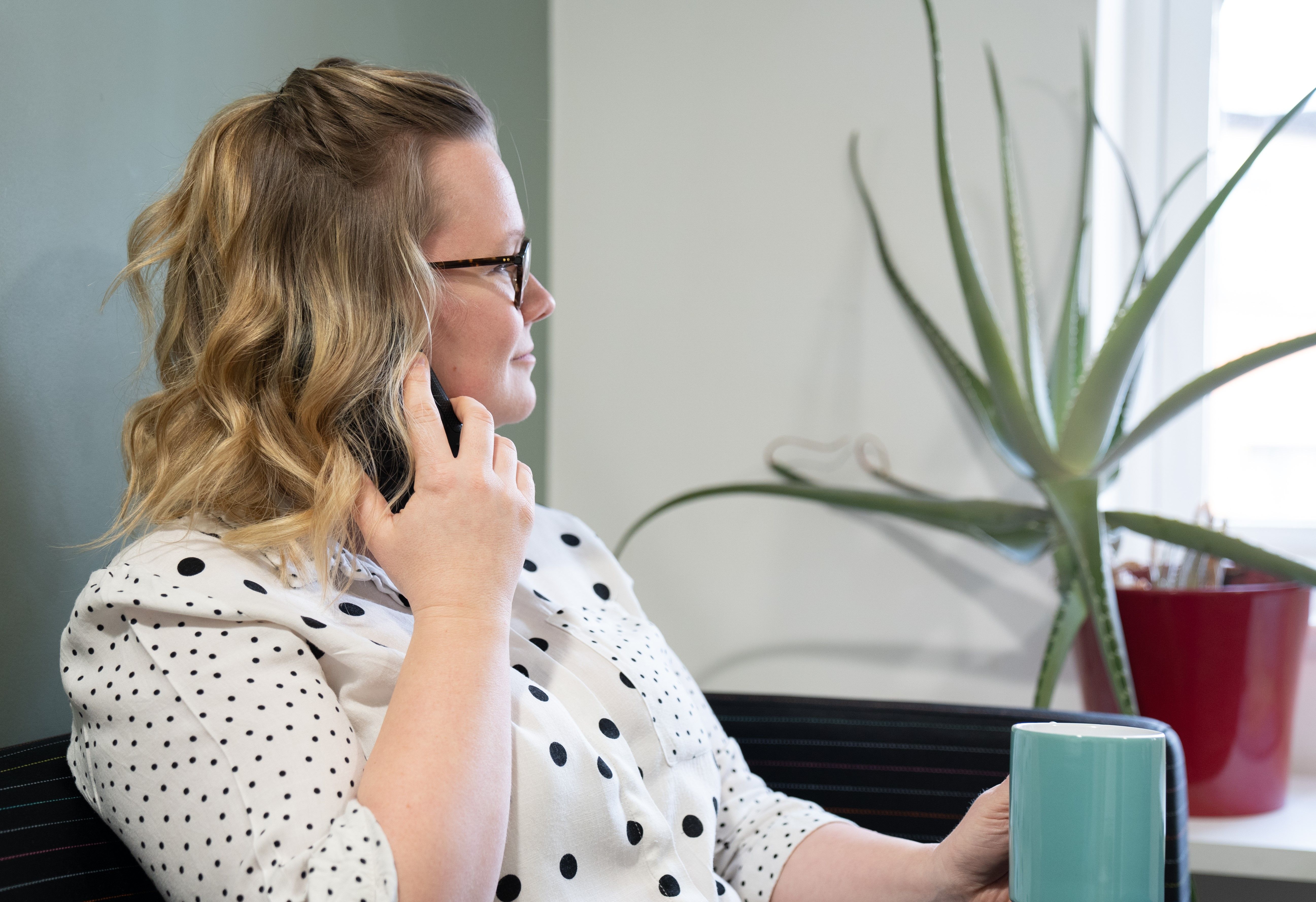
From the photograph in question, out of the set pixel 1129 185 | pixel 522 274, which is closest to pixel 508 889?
pixel 522 274

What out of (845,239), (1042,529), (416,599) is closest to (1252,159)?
(1042,529)

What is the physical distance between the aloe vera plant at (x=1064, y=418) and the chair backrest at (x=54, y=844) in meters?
0.87

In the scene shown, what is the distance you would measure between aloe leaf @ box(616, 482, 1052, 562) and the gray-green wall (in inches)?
29.3

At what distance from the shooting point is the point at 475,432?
759mm

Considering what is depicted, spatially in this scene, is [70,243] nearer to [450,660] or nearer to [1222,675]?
[450,660]

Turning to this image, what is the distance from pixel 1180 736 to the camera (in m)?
1.33

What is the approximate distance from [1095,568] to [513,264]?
0.80m

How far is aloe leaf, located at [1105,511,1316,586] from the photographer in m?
1.17

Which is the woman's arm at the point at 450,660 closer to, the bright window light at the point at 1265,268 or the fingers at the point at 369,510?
the fingers at the point at 369,510

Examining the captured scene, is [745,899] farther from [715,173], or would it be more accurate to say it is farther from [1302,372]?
[1302,372]

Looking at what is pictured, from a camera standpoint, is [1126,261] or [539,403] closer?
[1126,261]

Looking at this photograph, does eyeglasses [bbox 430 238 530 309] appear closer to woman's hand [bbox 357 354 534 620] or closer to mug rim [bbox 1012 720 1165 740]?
woman's hand [bbox 357 354 534 620]

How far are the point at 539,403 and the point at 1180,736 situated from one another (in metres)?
1.12

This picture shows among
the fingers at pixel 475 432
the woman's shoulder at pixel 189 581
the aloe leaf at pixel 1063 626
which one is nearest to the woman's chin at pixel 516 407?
the fingers at pixel 475 432
